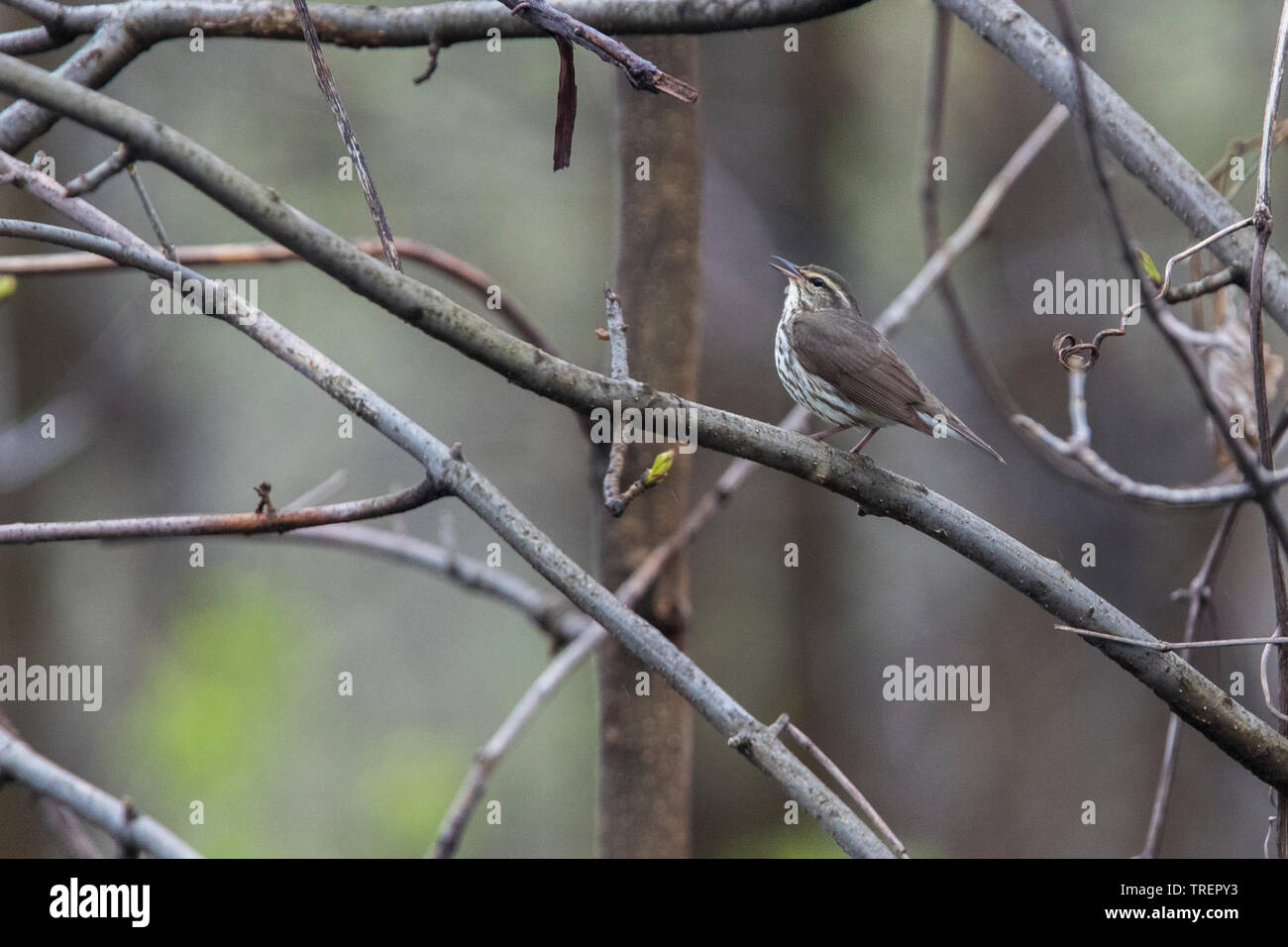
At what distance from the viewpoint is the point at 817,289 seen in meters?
4.79

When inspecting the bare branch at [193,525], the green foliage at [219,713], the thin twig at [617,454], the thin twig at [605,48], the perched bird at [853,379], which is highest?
the thin twig at [605,48]

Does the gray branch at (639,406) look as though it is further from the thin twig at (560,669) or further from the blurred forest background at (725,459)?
the blurred forest background at (725,459)

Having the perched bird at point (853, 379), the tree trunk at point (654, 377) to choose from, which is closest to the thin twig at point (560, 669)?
the tree trunk at point (654, 377)

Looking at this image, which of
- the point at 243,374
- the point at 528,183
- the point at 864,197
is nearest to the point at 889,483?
the point at 864,197

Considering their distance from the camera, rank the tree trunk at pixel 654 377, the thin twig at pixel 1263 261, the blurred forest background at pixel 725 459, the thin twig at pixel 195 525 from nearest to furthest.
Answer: the thin twig at pixel 1263 261
the thin twig at pixel 195 525
the tree trunk at pixel 654 377
the blurred forest background at pixel 725 459

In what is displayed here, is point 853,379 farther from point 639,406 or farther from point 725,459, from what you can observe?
point 725,459

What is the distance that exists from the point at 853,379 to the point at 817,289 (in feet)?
3.23

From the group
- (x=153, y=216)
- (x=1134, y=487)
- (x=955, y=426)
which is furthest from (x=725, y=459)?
(x=153, y=216)

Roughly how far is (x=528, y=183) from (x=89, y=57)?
26.5 feet

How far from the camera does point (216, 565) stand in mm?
11086

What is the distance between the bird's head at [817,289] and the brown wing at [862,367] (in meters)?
0.45

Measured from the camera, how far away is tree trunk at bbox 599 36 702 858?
4094 millimetres

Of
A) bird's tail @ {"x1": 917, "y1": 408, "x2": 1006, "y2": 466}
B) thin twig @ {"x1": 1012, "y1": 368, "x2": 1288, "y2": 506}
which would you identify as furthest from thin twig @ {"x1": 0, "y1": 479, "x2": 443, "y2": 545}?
bird's tail @ {"x1": 917, "y1": 408, "x2": 1006, "y2": 466}

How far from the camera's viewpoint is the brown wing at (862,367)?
3883 mm
